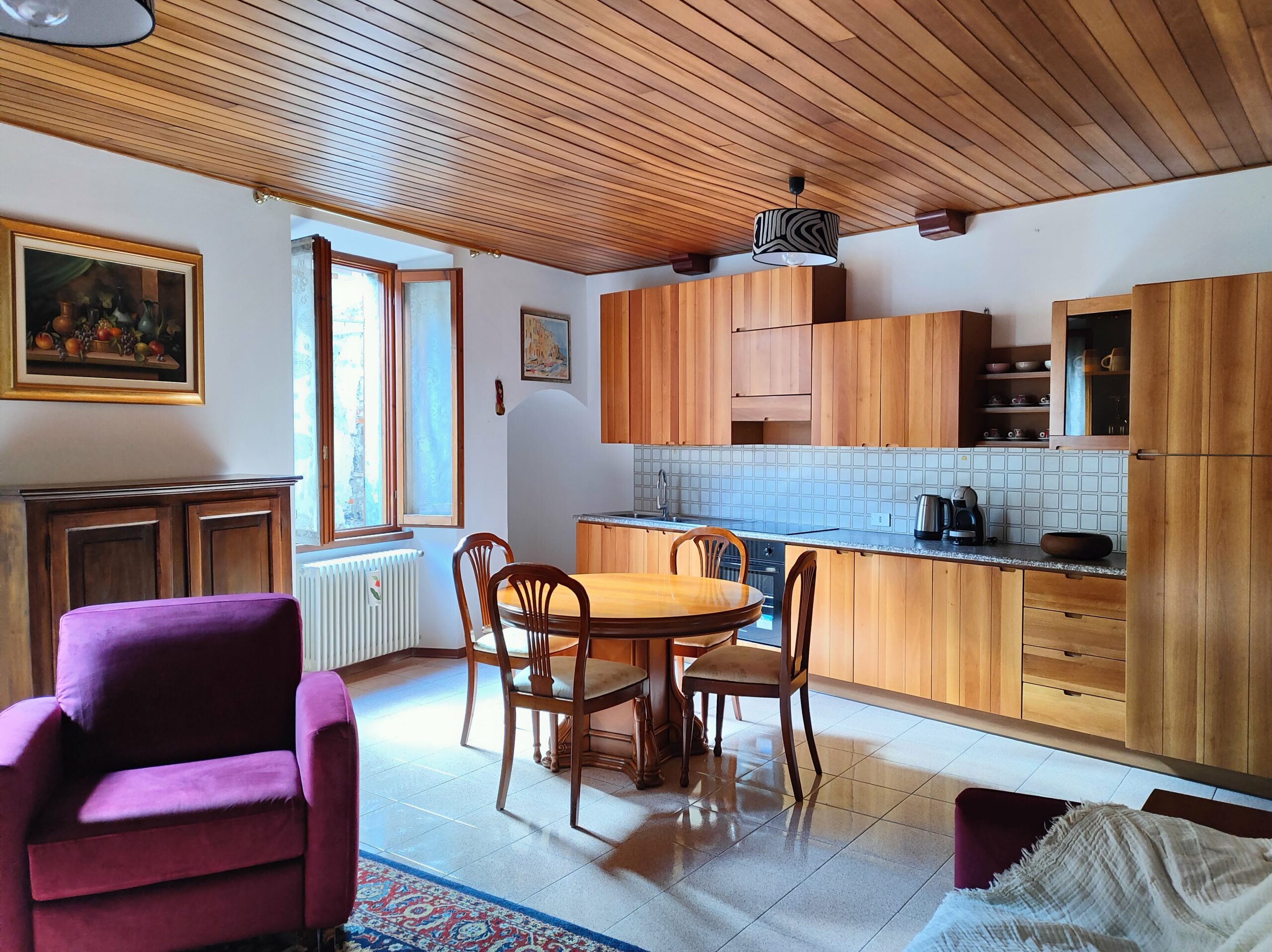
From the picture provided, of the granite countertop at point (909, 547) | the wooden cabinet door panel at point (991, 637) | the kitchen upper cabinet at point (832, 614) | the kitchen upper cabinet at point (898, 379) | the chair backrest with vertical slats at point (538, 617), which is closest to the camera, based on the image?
the chair backrest with vertical slats at point (538, 617)

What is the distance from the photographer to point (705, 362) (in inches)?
218

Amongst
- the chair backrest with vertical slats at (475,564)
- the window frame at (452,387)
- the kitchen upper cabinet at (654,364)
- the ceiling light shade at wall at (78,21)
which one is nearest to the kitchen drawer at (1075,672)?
the chair backrest with vertical slats at (475,564)

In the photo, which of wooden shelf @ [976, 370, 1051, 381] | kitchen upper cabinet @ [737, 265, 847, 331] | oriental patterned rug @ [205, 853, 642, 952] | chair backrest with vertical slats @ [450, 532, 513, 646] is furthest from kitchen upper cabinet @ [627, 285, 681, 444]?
oriental patterned rug @ [205, 853, 642, 952]

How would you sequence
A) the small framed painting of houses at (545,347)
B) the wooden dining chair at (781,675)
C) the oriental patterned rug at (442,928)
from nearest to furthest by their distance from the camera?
the oriental patterned rug at (442,928)
the wooden dining chair at (781,675)
the small framed painting of houses at (545,347)

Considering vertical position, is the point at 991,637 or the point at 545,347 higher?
the point at 545,347

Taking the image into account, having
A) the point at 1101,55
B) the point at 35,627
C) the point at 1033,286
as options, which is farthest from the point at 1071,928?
the point at 1033,286

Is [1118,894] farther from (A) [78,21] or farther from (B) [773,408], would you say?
(B) [773,408]

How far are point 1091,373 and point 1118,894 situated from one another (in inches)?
113

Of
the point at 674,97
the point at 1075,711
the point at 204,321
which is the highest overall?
the point at 674,97

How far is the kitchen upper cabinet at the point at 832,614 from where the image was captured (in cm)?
461

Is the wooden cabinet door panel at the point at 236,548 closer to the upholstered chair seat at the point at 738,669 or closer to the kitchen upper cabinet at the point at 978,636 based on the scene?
the upholstered chair seat at the point at 738,669

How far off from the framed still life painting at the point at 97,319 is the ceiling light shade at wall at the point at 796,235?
2.57 metres

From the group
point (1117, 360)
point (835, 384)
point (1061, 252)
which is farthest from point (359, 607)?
point (1061, 252)

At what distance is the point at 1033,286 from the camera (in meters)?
4.50
